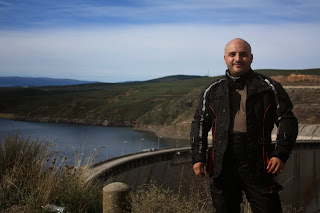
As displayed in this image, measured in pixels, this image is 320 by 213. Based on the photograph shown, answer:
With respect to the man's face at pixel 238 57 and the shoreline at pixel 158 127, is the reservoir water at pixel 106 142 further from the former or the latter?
the man's face at pixel 238 57

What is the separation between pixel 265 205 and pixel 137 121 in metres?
98.7

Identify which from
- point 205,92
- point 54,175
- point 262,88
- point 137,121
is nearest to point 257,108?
point 262,88

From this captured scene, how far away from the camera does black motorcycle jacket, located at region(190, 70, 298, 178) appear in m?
3.83

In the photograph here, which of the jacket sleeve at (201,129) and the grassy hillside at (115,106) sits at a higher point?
the jacket sleeve at (201,129)

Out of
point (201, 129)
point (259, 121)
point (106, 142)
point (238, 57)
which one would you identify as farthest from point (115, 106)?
point (259, 121)

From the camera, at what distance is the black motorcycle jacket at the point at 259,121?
12.6ft

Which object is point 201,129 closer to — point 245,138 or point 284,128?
point 245,138

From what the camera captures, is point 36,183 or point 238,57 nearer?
point 238,57

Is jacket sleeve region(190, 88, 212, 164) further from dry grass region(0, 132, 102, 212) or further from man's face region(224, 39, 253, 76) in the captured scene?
dry grass region(0, 132, 102, 212)

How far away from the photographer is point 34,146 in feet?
25.1

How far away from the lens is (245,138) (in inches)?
153

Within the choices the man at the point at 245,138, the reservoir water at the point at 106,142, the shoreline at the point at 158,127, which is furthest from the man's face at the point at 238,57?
the shoreline at the point at 158,127

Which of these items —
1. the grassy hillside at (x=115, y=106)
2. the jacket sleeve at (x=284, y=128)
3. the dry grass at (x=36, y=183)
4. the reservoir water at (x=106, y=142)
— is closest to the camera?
the jacket sleeve at (x=284, y=128)

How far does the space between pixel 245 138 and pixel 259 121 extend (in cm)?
20
